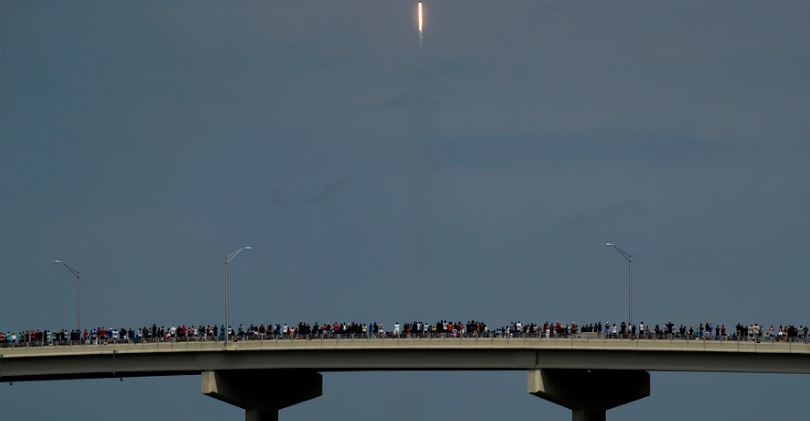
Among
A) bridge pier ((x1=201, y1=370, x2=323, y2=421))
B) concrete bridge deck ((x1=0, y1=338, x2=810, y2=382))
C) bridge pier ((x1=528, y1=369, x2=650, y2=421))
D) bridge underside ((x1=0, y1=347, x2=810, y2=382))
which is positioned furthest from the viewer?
bridge pier ((x1=201, y1=370, x2=323, y2=421))

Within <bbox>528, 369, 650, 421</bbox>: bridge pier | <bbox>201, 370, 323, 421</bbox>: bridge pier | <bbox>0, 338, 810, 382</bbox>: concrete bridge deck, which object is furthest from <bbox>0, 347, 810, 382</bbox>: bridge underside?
<bbox>528, 369, 650, 421</bbox>: bridge pier

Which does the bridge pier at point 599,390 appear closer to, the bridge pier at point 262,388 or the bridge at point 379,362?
the bridge at point 379,362

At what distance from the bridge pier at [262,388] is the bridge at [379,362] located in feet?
0.23

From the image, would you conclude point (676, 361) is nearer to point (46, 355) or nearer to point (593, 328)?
point (593, 328)

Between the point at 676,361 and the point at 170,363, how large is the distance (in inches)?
1401

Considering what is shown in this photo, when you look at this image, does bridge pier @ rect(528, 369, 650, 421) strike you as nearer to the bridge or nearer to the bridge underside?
the bridge

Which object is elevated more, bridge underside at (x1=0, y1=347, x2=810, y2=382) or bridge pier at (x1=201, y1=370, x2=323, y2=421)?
bridge underside at (x1=0, y1=347, x2=810, y2=382)

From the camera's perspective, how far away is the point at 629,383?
6211 inches

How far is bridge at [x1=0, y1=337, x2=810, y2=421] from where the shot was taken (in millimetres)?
147625

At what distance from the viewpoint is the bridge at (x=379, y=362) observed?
14762 cm

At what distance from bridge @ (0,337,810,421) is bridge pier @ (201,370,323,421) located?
7 cm

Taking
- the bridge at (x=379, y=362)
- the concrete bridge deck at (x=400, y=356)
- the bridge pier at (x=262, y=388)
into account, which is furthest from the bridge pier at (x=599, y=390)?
the bridge pier at (x=262, y=388)

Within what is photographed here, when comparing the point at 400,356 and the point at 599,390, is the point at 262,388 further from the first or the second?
the point at 599,390

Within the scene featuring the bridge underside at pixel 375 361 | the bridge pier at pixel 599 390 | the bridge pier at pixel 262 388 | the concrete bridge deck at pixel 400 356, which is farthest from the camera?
the bridge pier at pixel 262 388
